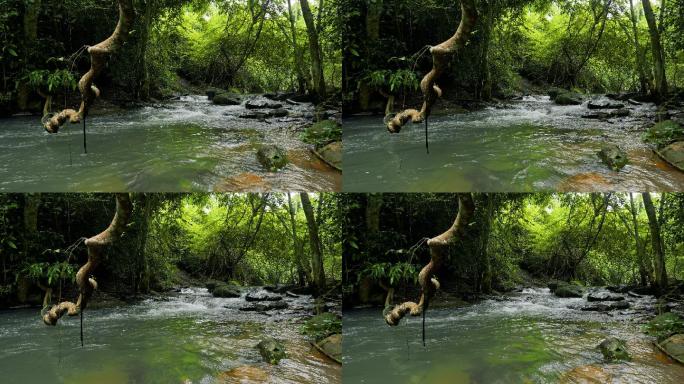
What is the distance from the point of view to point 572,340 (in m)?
5.17

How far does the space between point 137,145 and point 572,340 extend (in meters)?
4.09

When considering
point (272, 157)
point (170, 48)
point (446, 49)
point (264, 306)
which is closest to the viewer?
point (446, 49)

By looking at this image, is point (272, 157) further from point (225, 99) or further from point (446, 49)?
point (446, 49)

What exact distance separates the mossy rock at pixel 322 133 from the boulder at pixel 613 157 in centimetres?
194

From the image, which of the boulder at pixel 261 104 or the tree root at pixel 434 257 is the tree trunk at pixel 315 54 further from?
the tree root at pixel 434 257

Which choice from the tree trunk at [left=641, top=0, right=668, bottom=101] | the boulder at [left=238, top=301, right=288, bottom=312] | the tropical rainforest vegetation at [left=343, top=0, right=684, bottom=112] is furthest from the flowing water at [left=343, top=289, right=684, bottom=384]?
the tree trunk at [left=641, top=0, right=668, bottom=101]

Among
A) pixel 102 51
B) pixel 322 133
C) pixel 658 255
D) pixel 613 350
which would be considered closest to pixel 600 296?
pixel 658 255

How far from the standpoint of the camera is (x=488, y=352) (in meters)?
4.68

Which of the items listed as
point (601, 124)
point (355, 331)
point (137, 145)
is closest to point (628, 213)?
point (601, 124)

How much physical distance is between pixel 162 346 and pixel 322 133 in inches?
88.5

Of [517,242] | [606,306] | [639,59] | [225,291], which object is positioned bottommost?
[606,306]

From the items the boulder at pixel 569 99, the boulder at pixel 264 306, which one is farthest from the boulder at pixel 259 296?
the boulder at pixel 569 99

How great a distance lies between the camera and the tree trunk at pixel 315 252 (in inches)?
179

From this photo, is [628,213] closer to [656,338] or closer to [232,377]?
[656,338]
